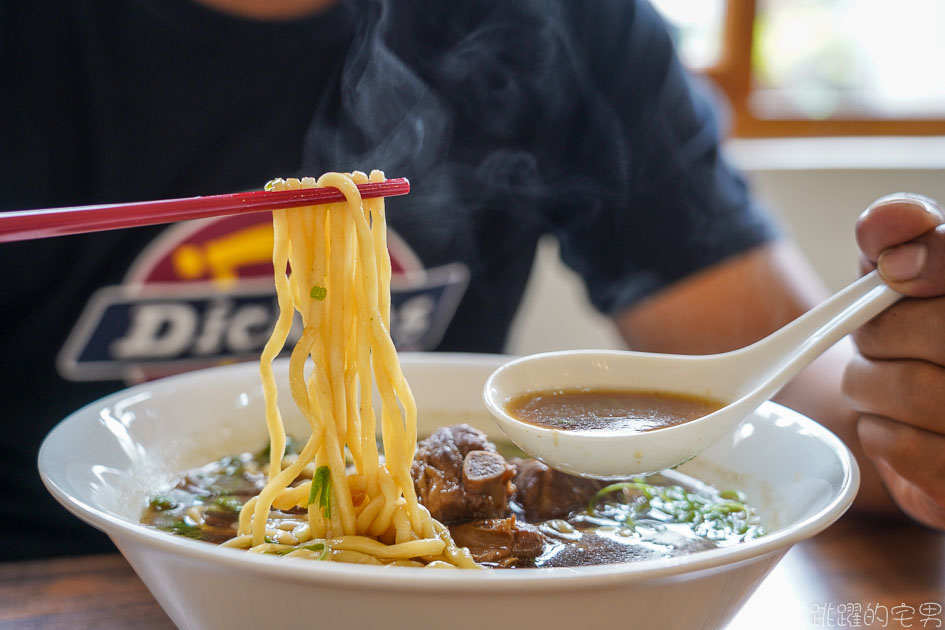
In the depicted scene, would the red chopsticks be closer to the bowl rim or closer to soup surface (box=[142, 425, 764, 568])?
the bowl rim

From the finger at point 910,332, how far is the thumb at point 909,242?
0.02 m

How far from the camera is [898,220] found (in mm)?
1181

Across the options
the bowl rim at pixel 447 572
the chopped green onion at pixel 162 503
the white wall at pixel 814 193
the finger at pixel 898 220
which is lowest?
the white wall at pixel 814 193

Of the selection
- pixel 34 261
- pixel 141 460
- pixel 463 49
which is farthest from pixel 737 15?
pixel 141 460

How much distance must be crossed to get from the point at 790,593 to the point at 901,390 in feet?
1.11

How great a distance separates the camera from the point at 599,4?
2098 millimetres

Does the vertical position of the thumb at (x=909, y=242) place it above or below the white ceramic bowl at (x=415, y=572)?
above

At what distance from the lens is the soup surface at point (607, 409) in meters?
1.25

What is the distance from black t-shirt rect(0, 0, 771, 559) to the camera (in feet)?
5.69

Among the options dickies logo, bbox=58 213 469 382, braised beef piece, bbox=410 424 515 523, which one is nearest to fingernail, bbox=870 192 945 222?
braised beef piece, bbox=410 424 515 523

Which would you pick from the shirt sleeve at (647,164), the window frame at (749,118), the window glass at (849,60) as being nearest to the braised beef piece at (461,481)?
the shirt sleeve at (647,164)

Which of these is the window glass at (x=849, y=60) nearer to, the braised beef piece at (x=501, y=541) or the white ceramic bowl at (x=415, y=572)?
the white ceramic bowl at (x=415, y=572)

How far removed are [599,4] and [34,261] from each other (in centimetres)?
144

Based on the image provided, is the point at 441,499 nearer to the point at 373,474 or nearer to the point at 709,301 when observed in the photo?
the point at 373,474
